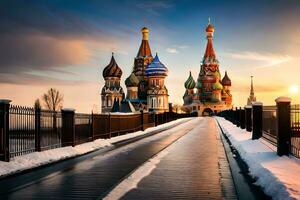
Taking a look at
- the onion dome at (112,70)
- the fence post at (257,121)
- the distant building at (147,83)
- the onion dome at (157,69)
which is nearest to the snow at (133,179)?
the fence post at (257,121)

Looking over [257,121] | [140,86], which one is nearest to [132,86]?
[140,86]

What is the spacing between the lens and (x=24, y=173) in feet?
37.8

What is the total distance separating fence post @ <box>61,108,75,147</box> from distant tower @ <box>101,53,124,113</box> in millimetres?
104526

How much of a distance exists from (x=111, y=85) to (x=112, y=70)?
14.6ft

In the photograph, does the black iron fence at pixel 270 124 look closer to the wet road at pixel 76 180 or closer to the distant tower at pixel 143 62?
the wet road at pixel 76 180

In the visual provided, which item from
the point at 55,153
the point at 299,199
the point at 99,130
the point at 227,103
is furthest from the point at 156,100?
the point at 299,199

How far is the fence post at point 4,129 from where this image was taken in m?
12.7

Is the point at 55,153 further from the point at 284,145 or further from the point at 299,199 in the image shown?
the point at 299,199

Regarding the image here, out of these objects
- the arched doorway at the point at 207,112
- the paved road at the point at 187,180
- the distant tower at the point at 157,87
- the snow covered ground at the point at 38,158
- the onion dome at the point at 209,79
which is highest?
the onion dome at the point at 209,79

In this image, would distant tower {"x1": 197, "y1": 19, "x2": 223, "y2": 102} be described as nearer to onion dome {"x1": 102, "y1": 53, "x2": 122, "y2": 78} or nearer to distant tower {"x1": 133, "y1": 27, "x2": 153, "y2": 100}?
distant tower {"x1": 133, "y1": 27, "x2": 153, "y2": 100}

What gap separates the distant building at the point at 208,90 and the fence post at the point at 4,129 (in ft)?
474

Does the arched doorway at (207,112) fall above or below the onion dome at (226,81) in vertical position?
below

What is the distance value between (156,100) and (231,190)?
4349 inches

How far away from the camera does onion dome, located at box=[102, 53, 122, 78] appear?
12407 cm
